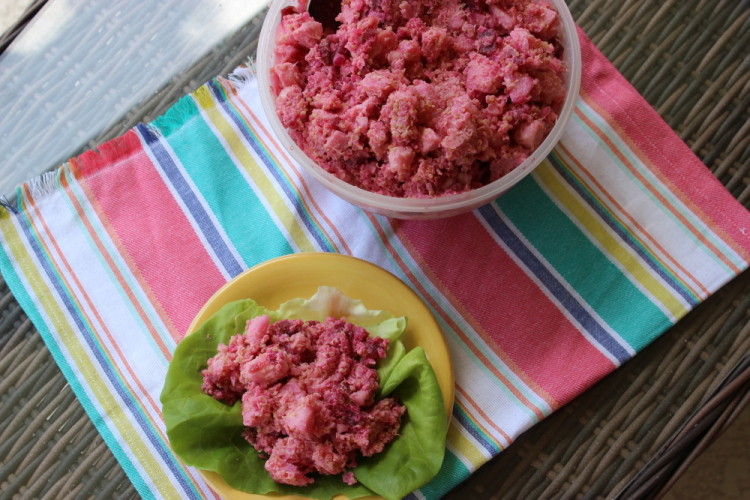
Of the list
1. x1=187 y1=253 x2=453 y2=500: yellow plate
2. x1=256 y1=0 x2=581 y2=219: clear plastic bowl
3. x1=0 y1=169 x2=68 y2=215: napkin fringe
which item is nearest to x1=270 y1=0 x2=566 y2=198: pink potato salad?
x1=256 y1=0 x2=581 y2=219: clear plastic bowl

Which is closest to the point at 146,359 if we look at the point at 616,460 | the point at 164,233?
the point at 164,233

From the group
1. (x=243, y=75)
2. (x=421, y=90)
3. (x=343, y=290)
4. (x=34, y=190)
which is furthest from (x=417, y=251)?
(x=34, y=190)

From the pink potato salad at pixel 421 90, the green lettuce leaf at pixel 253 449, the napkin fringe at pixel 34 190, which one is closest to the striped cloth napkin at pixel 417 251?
the napkin fringe at pixel 34 190

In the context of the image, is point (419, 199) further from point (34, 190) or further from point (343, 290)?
point (34, 190)

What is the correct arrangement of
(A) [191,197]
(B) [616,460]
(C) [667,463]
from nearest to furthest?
(C) [667,463] → (B) [616,460] → (A) [191,197]

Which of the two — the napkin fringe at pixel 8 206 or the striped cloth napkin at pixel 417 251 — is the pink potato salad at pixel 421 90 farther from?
the napkin fringe at pixel 8 206

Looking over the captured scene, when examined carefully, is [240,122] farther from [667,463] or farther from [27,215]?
[667,463]

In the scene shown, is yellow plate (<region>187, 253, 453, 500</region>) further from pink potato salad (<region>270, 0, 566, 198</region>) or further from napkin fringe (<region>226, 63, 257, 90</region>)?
napkin fringe (<region>226, 63, 257, 90</region>)
